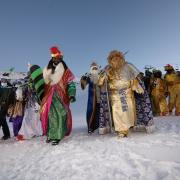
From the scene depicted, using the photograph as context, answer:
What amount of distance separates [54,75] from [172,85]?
505 cm

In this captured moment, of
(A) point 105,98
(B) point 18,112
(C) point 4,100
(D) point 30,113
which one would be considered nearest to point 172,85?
(A) point 105,98

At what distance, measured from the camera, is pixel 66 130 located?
6629 millimetres

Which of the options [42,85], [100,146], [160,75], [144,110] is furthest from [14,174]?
[160,75]

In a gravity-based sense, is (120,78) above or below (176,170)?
above

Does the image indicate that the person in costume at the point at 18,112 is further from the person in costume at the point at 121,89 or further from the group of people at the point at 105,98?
the person in costume at the point at 121,89

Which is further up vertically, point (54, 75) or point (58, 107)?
point (54, 75)

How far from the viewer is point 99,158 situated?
464 centimetres

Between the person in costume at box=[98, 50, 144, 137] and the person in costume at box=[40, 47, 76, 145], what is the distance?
2.39ft

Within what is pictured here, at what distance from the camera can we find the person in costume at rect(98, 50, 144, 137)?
20.8 feet

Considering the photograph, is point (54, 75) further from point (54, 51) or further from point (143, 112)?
point (143, 112)

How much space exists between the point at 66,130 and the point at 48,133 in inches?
15.4

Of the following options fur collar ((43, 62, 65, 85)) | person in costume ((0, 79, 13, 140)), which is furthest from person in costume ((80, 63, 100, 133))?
person in costume ((0, 79, 13, 140))

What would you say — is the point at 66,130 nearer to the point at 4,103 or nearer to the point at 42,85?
the point at 42,85

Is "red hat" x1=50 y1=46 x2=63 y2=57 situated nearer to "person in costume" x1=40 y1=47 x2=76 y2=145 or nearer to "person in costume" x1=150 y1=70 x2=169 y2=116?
"person in costume" x1=40 y1=47 x2=76 y2=145
